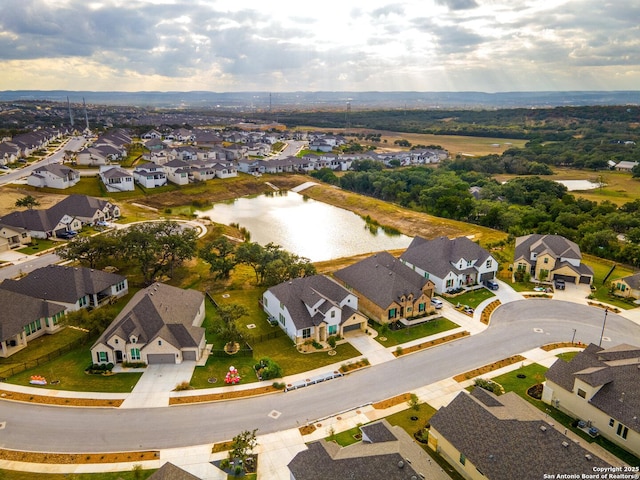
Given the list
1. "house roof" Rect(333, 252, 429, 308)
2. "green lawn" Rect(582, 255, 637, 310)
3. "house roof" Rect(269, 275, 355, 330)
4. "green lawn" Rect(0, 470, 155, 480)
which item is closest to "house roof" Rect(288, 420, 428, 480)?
"green lawn" Rect(0, 470, 155, 480)

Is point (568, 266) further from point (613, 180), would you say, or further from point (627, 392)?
point (613, 180)

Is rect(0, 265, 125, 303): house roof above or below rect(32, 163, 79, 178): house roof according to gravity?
below

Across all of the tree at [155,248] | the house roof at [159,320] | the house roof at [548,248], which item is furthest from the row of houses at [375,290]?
the tree at [155,248]

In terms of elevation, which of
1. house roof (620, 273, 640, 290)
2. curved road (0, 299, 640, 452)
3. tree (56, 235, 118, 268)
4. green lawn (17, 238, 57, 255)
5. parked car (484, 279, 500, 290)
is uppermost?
tree (56, 235, 118, 268)

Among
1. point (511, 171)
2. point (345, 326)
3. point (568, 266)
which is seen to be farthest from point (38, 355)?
point (511, 171)

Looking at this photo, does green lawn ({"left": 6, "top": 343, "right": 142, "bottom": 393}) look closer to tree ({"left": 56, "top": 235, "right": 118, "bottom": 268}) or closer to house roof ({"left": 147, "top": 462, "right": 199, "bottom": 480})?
house roof ({"left": 147, "top": 462, "right": 199, "bottom": 480})

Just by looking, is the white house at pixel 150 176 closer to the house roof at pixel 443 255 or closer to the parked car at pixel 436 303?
the house roof at pixel 443 255
